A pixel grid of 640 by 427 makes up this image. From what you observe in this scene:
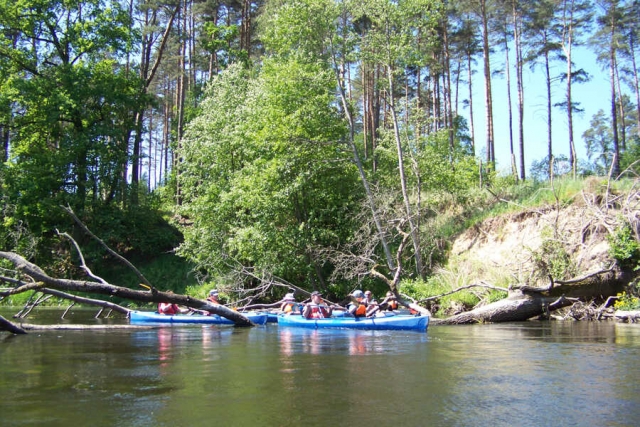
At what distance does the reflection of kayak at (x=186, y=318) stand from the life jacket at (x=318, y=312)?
5.46 feet

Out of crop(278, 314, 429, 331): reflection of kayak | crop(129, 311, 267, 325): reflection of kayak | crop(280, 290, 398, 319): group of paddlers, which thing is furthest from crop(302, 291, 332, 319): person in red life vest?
crop(129, 311, 267, 325): reflection of kayak

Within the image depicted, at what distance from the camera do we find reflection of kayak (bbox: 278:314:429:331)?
13945 millimetres

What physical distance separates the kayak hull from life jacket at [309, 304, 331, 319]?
294mm

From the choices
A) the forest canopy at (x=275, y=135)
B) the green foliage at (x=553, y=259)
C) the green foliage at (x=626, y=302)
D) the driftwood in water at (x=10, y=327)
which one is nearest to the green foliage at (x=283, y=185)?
the forest canopy at (x=275, y=135)

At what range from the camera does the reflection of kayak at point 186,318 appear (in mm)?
16344

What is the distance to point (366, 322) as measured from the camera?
14.8 metres

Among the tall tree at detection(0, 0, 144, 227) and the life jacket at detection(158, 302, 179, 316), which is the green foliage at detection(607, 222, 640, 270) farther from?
the tall tree at detection(0, 0, 144, 227)

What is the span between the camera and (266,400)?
20.9 feet

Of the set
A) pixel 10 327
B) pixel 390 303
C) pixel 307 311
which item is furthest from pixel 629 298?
pixel 10 327

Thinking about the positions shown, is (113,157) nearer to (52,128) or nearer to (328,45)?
(52,128)

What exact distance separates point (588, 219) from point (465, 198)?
598 centimetres

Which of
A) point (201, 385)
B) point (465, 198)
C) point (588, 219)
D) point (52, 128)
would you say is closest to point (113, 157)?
point (52, 128)

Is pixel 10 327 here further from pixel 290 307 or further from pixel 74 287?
pixel 290 307

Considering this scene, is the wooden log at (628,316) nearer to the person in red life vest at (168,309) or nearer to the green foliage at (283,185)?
the green foliage at (283,185)
